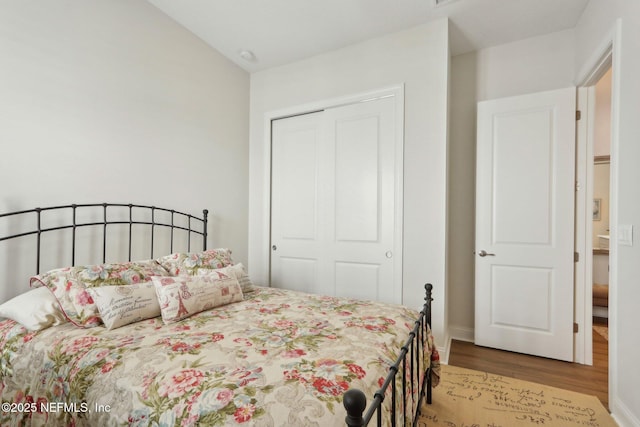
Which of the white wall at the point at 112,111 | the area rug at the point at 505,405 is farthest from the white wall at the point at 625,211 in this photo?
the white wall at the point at 112,111

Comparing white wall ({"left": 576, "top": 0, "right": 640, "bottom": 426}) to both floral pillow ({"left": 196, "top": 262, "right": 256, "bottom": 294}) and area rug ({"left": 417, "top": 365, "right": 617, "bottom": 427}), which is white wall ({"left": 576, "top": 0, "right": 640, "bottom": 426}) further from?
floral pillow ({"left": 196, "top": 262, "right": 256, "bottom": 294})

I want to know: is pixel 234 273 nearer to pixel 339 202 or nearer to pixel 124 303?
pixel 124 303

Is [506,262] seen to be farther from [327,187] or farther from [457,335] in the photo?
[327,187]

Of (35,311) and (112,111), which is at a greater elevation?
(112,111)

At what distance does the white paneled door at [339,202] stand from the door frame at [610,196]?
4.42 feet

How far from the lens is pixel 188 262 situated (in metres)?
2.02

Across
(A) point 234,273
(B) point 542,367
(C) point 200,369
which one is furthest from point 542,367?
(C) point 200,369

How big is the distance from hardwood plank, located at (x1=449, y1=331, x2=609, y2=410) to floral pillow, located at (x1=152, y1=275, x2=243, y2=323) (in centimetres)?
190

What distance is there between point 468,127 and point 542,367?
7.10 ft

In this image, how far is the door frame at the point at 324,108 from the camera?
2.67m

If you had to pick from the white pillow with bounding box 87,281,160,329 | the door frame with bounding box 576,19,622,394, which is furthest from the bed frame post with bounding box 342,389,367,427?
the door frame with bounding box 576,19,622,394

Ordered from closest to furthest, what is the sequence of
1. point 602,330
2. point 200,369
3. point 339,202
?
point 200,369 → point 339,202 → point 602,330

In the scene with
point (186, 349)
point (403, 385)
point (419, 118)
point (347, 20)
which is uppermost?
point (347, 20)

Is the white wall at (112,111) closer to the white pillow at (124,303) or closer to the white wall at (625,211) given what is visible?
the white pillow at (124,303)
